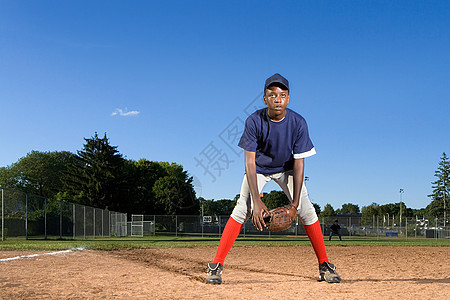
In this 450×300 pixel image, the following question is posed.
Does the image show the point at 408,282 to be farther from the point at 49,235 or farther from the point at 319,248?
the point at 49,235

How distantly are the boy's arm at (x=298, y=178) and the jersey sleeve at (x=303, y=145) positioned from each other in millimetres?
74

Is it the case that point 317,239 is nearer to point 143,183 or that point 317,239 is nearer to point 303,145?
point 303,145

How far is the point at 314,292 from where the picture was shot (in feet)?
16.0

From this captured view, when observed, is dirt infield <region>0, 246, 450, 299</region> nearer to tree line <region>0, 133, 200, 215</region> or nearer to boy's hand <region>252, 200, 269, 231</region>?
boy's hand <region>252, 200, 269, 231</region>

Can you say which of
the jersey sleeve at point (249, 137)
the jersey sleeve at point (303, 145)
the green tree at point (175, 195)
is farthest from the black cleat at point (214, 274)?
the green tree at point (175, 195)

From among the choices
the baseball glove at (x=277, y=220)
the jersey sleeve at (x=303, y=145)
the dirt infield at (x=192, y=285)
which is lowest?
the dirt infield at (x=192, y=285)

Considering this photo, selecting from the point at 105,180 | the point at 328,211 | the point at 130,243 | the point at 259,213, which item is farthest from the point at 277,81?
the point at 328,211

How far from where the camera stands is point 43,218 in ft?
80.2

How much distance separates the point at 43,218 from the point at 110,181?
3133cm

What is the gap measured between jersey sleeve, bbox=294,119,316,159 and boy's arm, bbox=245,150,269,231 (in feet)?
1.83

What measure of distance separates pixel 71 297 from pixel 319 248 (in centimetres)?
302

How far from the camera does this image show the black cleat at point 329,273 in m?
5.52

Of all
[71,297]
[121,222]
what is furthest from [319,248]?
[121,222]

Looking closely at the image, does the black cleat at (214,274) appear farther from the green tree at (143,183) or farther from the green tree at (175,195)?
the green tree at (175,195)
